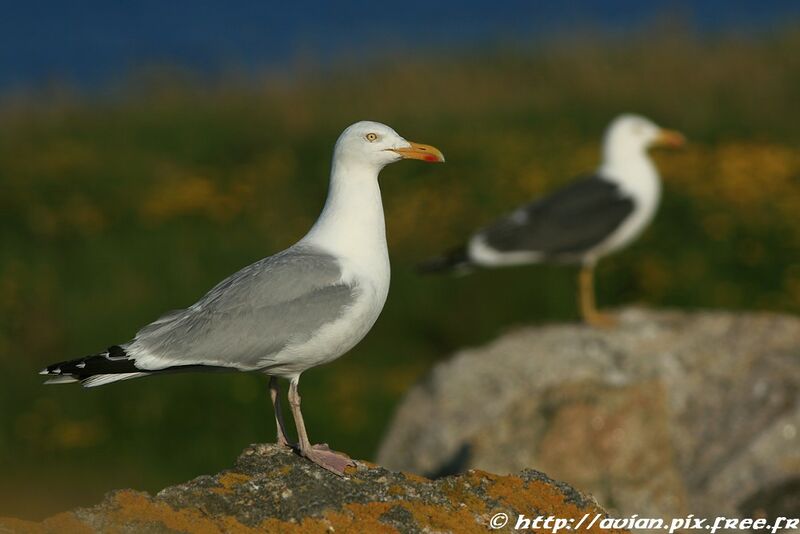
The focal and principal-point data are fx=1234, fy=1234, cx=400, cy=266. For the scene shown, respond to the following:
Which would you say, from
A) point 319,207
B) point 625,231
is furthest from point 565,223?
point 319,207

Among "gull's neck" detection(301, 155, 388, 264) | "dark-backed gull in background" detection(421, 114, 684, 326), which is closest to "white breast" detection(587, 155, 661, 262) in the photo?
"dark-backed gull in background" detection(421, 114, 684, 326)

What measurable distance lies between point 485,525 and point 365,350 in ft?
27.0

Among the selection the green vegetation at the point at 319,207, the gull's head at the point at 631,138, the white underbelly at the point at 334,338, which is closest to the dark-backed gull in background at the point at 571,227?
the gull's head at the point at 631,138

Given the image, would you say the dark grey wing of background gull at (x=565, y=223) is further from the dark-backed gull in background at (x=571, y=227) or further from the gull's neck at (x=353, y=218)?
the gull's neck at (x=353, y=218)

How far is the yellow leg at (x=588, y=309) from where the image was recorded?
958 centimetres

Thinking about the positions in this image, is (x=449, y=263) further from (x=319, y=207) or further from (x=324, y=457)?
(x=324, y=457)

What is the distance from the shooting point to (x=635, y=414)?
24.6ft

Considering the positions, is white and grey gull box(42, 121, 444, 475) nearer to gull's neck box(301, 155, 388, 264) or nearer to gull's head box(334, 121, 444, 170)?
gull's neck box(301, 155, 388, 264)

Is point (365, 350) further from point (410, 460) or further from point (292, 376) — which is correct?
point (292, 376)

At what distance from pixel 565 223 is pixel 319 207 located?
188 inches

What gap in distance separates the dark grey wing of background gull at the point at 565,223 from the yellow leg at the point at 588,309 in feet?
0.86

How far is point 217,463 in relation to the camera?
36.1 feet

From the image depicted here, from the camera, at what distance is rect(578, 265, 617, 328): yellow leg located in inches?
377

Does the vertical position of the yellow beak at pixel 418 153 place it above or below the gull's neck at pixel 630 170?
above
